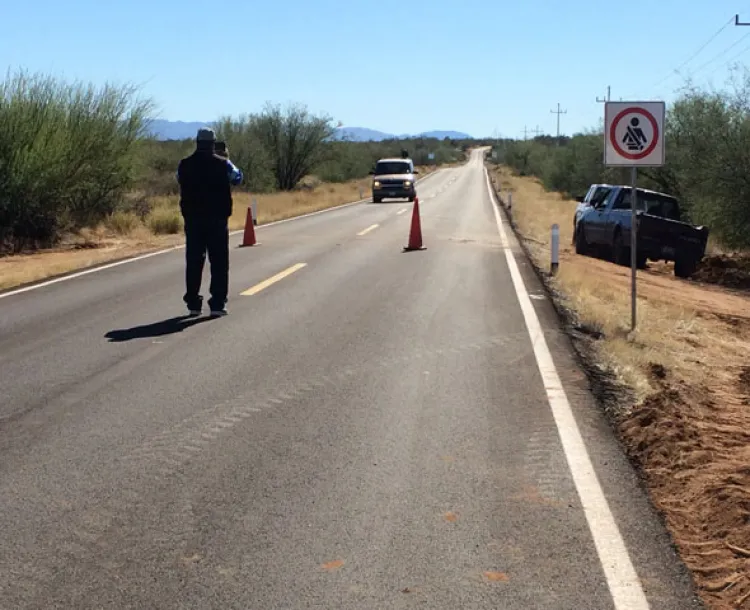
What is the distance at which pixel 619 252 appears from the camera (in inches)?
803

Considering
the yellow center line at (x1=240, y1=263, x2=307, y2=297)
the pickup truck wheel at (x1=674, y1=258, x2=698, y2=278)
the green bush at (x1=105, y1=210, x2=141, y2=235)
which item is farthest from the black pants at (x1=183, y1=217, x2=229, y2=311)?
the green bush at (x1=105, y1=210, x2=141, y2=235)

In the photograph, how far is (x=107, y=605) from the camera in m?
3.66

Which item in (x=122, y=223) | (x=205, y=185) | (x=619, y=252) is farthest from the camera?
(x=122, y=223)

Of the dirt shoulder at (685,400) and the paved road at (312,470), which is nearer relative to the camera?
the paved road at (312,470)

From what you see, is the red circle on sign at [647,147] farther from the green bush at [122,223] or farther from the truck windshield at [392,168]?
the truck windshield at [392,168]

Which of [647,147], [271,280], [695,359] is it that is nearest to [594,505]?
[695,359]

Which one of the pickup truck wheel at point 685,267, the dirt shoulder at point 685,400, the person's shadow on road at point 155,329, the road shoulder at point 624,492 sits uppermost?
the person's shadow on road at point 155,329

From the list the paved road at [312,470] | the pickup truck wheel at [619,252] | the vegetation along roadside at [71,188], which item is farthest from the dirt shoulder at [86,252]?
the pickup truck wheel at [619,252]

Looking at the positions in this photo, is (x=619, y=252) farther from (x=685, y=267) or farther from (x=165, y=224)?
(x=165, y=224)

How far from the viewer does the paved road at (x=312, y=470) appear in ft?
12.8

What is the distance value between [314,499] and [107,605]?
141 centimetres

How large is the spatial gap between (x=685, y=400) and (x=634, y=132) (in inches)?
147

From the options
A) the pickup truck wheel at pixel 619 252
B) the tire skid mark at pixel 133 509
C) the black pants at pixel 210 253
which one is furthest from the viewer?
the pickup truck wheel at pixel 619 252

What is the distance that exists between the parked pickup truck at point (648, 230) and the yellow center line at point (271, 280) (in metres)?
7.52
